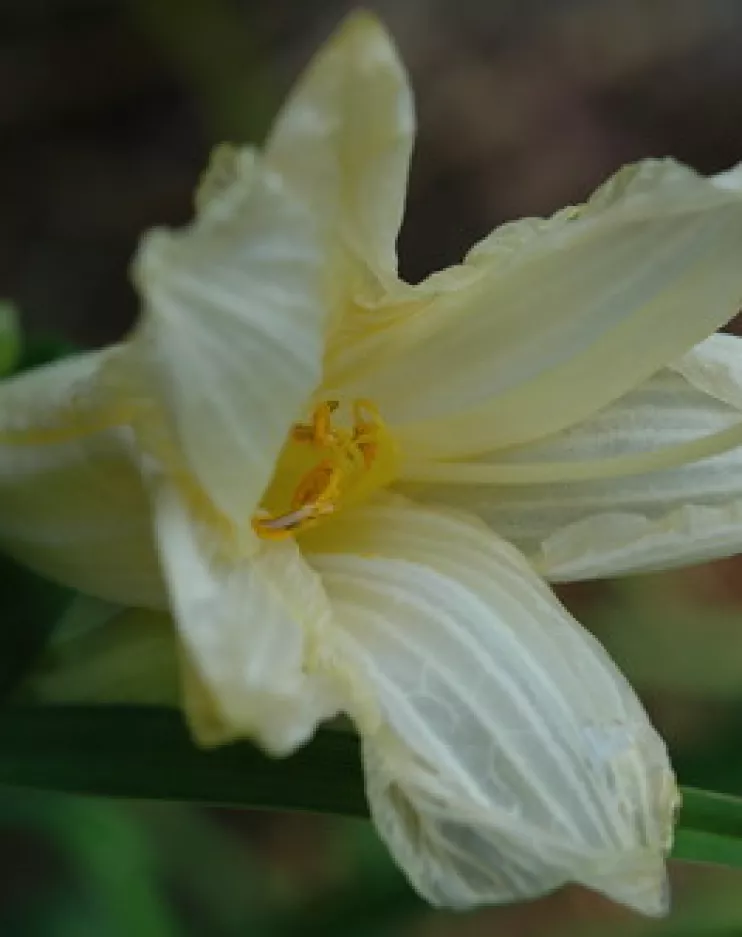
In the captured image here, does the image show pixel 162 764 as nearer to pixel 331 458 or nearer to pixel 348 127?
pixel 331 458

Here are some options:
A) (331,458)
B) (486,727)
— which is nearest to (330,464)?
(331,458)

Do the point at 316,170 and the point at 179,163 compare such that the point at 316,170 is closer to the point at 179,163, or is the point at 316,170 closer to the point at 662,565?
the point at 662,565

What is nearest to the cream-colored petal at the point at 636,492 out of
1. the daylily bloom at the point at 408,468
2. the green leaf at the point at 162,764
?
the daylily bloom at the point at 408,468

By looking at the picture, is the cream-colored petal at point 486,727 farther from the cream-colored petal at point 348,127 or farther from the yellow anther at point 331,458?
the cream-colored petal at point 348,127

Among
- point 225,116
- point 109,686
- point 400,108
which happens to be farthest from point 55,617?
point 225,116

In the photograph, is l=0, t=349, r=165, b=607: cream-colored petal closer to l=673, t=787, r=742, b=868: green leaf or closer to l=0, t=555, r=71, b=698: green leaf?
l=0, t=555, r=71, b=698: green leaf
